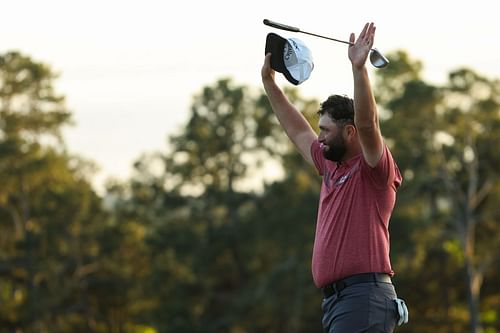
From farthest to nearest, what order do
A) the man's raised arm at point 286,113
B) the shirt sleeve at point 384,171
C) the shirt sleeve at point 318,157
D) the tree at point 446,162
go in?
the tree at point 446,162
the man's raised arm at point 286,113
the shirt sleeve at point 318,157
the shirt sleeve at point 384,171

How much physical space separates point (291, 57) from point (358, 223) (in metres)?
1.06

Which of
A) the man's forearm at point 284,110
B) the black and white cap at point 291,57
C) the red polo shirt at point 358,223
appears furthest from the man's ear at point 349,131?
the man's forearm at point 284,110

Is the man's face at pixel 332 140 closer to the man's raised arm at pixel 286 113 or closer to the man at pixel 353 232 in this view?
the man at pixel 353 232

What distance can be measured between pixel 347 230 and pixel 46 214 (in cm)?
4409

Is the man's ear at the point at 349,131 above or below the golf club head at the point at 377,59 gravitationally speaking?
below

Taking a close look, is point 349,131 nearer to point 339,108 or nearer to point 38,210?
point 339,108

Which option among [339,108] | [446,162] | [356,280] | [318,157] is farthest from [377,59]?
[446,162]

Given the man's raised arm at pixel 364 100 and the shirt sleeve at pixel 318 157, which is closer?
the man's raised arm at pixel 364 100

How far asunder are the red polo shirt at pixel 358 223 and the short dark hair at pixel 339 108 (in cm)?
20

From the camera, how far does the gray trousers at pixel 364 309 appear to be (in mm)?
6098

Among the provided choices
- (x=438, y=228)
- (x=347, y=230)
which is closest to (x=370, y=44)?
(x=347, y=230)

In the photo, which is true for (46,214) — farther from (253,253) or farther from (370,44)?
(370,44)

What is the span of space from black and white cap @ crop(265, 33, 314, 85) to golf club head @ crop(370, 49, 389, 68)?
0.53 m

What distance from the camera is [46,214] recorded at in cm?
4941
